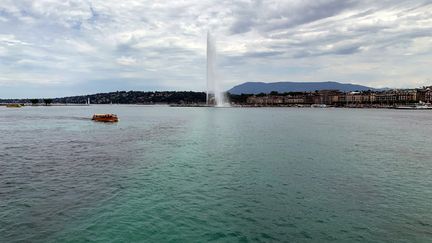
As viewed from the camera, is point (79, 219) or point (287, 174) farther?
point (287, 174)

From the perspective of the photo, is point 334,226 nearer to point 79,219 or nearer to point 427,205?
point 427,205

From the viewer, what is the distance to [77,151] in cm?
3434

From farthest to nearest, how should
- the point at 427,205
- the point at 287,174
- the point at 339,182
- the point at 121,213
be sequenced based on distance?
1. the point at 287,174
2. the point at 339,182
3. the point at 427,205
4. the point at 121,213

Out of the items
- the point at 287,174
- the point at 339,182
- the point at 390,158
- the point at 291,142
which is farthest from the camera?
the point at 291,142

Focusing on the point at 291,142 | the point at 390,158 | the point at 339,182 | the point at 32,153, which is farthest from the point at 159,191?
the point at 291,142

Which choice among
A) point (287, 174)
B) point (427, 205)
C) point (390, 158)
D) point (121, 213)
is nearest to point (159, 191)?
point (121, 213)

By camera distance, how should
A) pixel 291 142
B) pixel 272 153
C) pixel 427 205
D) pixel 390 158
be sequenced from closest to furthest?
pixel 427 205 < pixel 390 158 < pixel 272 153 < pixel 291 142

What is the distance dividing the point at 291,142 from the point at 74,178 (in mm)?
27598

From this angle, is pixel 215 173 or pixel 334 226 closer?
pixel 334 226

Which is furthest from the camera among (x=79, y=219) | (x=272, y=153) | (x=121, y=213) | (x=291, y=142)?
(x=291, y=142)

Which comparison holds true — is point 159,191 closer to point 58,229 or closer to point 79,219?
point 79,219

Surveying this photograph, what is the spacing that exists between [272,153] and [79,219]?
2209 cm

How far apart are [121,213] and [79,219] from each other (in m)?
1.78

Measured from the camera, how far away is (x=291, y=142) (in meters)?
42.8
